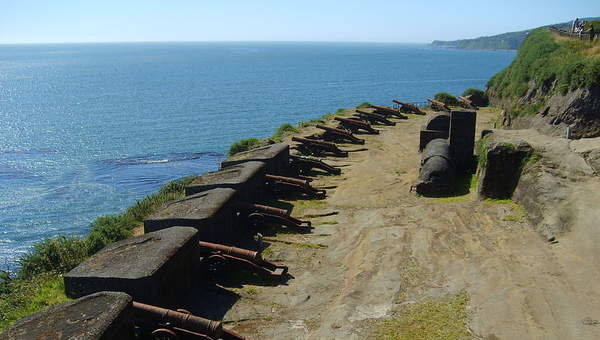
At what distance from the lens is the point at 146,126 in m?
53.5

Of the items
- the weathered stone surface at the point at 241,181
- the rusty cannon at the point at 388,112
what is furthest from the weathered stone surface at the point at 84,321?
the rusty cannon at the point at 388,112

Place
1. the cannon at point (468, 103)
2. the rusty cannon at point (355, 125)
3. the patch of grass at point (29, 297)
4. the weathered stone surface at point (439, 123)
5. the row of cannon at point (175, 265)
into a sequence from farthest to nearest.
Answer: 1. the cannon at point (468, 103)
2. the rusty cannon at point (355, 125)
3. the weathered stone surface at point (439, 123)
4. the patch of grass at point (29, 297)
5. the row of cannon at point (175, 265)

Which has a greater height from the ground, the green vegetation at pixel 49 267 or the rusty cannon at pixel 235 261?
the rusty cannon at pixel 235 261

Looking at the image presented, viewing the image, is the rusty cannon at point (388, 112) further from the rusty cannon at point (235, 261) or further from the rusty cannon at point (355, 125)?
the rusty cannon at point (235, 261)

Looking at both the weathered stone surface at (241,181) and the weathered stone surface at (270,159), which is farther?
the weathered stone surface at (270,159)

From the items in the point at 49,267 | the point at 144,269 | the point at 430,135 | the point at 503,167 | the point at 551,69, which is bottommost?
the point at 49,267

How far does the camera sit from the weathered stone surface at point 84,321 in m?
7.06

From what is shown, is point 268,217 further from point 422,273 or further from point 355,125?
point 355,125

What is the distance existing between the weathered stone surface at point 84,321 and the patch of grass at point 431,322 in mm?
3879

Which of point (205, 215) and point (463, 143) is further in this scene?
point (463, 143)

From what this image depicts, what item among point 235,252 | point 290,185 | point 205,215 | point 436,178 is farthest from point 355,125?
point 235,252

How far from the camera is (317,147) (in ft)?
79.5

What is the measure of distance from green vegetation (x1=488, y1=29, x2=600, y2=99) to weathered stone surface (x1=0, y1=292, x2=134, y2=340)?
2032 cm

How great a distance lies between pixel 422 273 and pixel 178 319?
500 cm
